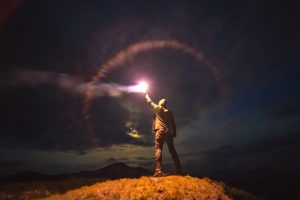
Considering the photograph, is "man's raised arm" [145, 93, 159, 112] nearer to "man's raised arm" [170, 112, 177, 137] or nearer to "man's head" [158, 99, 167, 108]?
"man's head" [158, 99, 167, 108]

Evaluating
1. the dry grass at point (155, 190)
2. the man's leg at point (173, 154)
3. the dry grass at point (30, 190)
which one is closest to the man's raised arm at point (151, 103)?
the man's leg at point (173, 154)

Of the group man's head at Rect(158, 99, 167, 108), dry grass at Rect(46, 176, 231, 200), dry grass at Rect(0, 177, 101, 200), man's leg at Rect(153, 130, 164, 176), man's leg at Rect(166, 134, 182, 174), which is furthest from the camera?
dry grass at Rect(0, 177, 101, 200)

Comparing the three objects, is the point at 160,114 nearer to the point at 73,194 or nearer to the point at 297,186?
the point at 73,194

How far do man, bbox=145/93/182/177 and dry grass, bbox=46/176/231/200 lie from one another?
1.84m

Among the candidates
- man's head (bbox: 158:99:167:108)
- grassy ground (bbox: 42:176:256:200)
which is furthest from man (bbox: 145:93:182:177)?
grassy ground (bbox: 42:176:256:200)

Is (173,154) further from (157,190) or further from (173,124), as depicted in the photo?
(157,190)

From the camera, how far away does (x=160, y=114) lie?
19.2 metres

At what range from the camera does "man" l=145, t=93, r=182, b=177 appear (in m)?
18.4

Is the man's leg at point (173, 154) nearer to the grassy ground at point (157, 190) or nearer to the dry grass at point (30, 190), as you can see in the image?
the grassy ground at point (157, 190)

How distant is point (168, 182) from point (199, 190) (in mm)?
2043

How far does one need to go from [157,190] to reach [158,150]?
3.84 metres

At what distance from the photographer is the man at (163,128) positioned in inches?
726

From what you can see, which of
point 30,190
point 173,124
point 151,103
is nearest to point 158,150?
point 173,124

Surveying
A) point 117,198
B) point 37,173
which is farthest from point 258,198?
point 37,173
